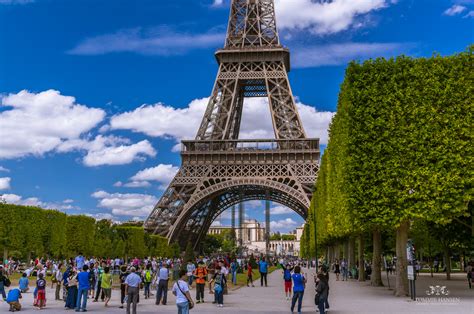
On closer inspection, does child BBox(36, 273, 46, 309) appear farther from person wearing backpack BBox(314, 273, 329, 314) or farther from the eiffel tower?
the eiffel tower

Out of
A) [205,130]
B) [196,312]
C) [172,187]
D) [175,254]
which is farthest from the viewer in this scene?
[175,254]

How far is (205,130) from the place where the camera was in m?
70.9

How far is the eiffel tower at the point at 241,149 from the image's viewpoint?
65.6 metres

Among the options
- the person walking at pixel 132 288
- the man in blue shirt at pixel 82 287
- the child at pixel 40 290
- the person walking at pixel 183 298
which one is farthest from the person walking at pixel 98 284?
the person walking at pixel 183 298

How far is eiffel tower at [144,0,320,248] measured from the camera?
65625 millimetres

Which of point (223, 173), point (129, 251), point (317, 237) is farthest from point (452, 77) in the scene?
point (129, 251)

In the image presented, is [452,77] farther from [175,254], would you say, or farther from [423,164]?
[175,254]

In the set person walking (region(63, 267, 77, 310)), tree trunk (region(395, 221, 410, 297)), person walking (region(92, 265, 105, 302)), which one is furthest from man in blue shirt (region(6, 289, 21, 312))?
tree trunk (region(395, 221, 410, 297))

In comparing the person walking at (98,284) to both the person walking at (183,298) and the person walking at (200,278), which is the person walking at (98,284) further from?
the person walking at (183,298)

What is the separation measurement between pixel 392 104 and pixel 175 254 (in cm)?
5462

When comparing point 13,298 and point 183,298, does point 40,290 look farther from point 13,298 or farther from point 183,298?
point 183,298

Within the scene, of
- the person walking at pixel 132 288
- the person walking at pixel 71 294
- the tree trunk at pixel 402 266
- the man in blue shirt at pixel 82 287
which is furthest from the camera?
the tree trunk at pixel 402 266

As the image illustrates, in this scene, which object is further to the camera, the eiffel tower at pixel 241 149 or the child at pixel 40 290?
the eiffel tower at pixel 241 149

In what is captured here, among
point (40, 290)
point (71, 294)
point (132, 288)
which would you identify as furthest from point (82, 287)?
point (132, 288)
